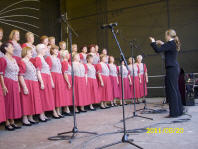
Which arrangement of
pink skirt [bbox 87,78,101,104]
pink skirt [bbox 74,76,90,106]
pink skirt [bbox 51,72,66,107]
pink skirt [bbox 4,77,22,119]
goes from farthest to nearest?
pink skirt [bbox 87,78,101,104], pink skirt [bbox 74,76,90,106], pink skirt [bbox 51,72,66,107], pink skirt [bbox 4,77,22,119]

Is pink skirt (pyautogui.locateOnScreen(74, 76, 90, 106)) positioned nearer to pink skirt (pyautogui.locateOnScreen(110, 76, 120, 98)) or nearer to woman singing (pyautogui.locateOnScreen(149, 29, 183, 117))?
pink skirt (pyautogui.locateOnScreen(110, 76, 120, 98))

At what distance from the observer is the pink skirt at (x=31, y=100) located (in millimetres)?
3965

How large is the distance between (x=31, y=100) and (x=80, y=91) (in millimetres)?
1605

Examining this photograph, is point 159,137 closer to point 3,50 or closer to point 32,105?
point 32,105

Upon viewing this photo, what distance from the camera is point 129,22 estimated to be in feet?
32.2

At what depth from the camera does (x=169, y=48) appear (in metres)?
3.88

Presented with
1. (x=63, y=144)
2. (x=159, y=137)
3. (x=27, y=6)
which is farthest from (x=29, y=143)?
(x=27, y=6)

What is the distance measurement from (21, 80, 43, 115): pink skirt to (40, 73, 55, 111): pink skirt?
17cm

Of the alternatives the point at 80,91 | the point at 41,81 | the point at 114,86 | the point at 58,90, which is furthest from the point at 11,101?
the point at 114,86

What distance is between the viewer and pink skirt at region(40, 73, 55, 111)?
14.2 feet

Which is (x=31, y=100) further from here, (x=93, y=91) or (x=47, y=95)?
(x=93, y=91)

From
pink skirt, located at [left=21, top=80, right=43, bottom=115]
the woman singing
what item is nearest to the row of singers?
pink skirt, located at [left=21, top=80, right=43, bottom=115]

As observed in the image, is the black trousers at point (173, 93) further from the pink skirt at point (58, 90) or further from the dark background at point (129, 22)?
the dark background at point (129, 22)

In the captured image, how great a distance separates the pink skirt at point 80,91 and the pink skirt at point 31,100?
1360 mm
